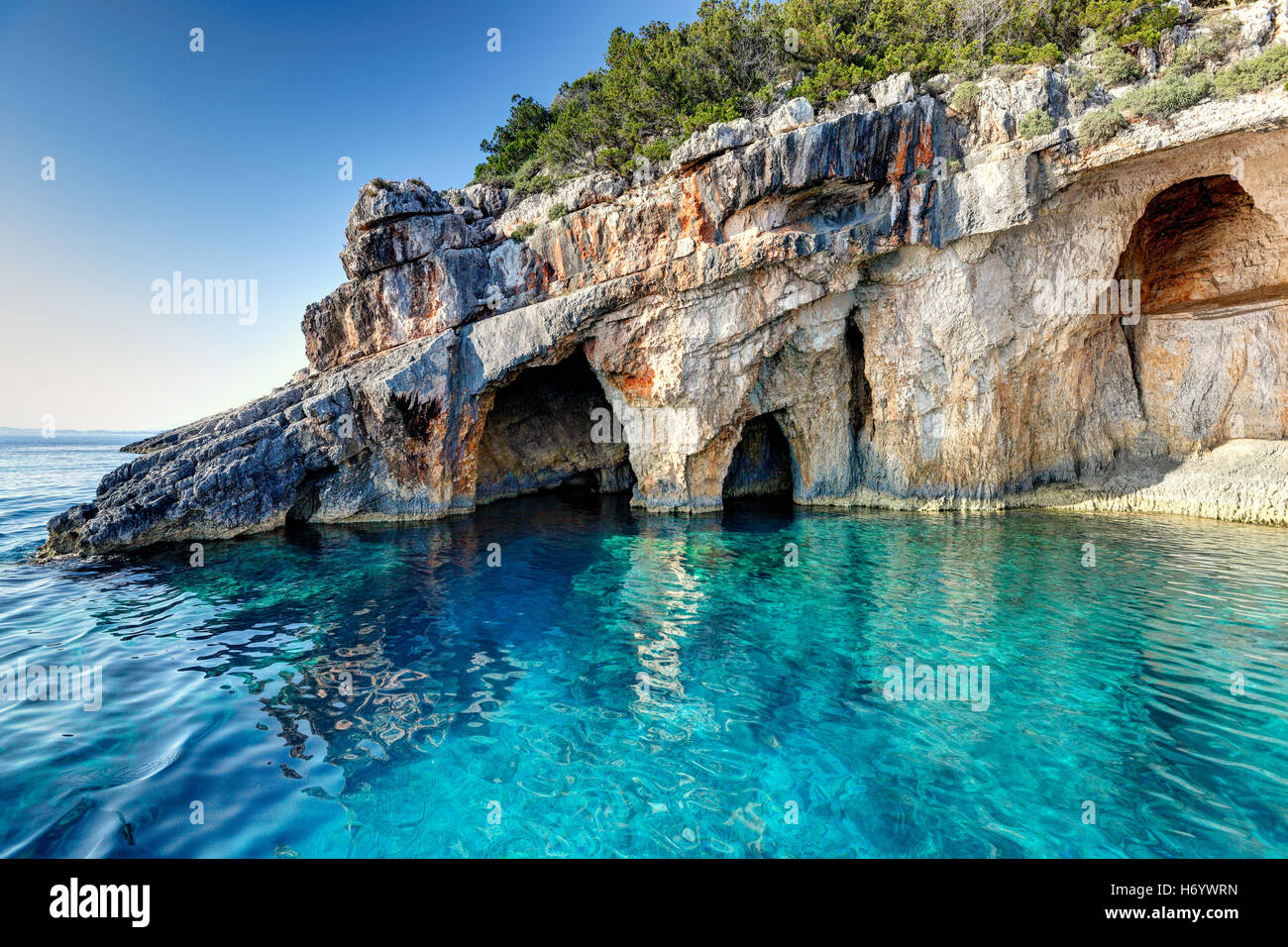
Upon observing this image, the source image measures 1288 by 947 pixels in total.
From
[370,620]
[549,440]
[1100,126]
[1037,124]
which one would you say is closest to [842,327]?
[1037,124]

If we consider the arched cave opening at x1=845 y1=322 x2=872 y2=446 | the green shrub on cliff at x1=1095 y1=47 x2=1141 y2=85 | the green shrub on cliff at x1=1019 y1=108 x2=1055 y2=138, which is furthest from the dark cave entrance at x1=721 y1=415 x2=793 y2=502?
the green shrub on cliff at x1=1095 y1=47 x2=1141 y2=85

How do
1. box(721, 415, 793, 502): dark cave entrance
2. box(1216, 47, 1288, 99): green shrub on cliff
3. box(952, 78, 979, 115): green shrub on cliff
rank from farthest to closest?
box(721, 415, 793, 502): dark cave entrance
box(952, 78, 979, 115): green shrub on cliff
box(1216, 47, 1288, 99): green shrub on cliff

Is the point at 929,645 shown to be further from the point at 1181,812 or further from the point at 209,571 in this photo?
the point at 209,571

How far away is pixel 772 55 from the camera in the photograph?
2347 centimetres

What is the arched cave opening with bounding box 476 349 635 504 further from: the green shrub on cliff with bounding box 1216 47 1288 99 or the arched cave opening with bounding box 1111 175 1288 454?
the green shrub on cliff with bounding box 1216 47 1288 99

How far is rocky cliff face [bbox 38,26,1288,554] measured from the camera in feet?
52.9

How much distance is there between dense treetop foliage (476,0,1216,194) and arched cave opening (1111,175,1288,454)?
7.02 metres

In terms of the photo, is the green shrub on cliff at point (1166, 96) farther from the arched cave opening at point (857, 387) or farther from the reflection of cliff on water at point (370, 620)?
the reflection of cliff on water at point (370, 620)

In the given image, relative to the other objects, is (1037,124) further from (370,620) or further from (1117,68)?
(370,620)

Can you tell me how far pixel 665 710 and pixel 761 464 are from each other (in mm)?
19317

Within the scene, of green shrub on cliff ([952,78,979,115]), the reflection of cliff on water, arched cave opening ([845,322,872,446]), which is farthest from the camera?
arched cave opening ([845,322,872,446])

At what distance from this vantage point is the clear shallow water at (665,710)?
4.88 meters

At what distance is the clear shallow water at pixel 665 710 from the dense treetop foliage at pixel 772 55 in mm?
17223
